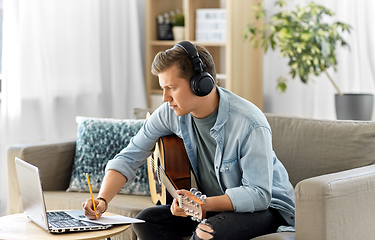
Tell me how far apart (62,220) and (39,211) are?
0.28 ft

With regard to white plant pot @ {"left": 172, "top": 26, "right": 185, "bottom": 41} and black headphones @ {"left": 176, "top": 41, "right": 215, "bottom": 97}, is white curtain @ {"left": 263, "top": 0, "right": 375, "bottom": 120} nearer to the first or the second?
white plant pot @ {"left": 172, "top": 26, "right": 185, "bottom": 41}

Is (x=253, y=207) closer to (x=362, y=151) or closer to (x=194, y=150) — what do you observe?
(x=194, y=150)

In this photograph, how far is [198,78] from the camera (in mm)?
1414

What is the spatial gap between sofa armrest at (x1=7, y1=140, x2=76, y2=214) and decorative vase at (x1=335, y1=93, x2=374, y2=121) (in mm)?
1453

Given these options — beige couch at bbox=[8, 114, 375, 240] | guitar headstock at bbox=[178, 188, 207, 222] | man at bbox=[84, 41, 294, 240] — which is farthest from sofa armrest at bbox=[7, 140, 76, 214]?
guitar headstock at bbox=[178, 188, 207, 222]

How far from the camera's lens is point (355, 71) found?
285 centimetres

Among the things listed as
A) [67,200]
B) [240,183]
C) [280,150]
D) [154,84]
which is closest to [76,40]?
[154,84]

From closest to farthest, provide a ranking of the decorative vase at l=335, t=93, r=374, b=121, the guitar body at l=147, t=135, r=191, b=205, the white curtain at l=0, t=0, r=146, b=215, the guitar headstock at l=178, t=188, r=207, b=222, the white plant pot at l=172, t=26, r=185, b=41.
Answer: the guitar headstock at l=178, t=188, r=207, b=222, the guitar body at l=147, t=135, r=191, b=205, the decorative vase at l=335, t=93, r=374, b=121, the white curtain at l=0, t=0, r=146, b=215, the white plant pot at l=172, t=26, r=185, b=41

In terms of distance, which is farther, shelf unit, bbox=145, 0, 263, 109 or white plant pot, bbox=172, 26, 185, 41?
white plant pot, bbox=172, 26, 185, 41

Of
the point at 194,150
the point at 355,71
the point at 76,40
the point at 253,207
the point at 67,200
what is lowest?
the point at 67,200

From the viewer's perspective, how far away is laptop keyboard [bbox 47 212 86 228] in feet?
4.36

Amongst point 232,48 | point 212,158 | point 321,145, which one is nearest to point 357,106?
point 321,145

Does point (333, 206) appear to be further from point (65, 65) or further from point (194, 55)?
point (65, 65)

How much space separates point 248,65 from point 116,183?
1.83m
